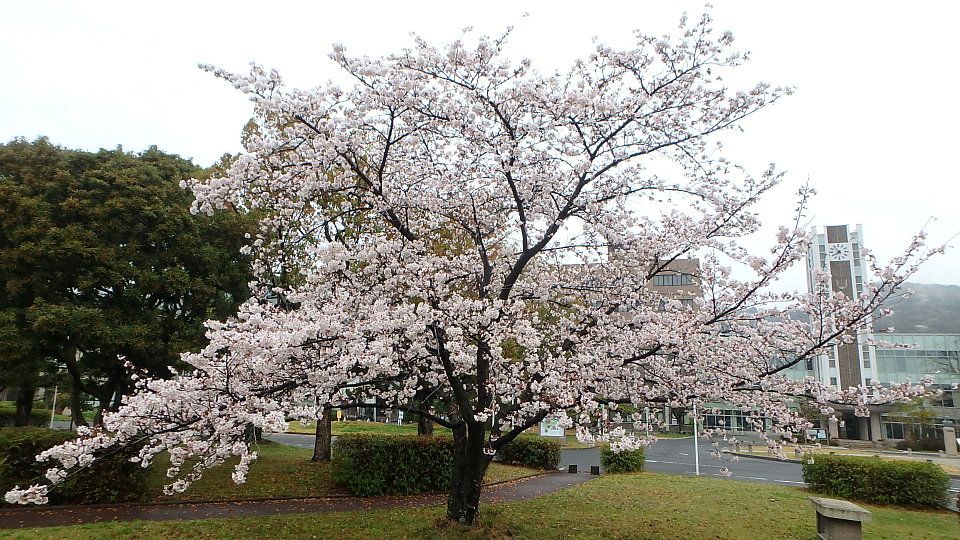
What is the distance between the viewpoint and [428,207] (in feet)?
25.7

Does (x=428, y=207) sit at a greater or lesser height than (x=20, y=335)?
greater

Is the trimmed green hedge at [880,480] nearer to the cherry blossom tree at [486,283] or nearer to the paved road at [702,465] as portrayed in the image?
the paved road at [702,465]

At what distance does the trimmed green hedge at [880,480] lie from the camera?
1193cm

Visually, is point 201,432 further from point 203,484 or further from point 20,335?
point 20,335

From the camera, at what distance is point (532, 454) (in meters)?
17.8

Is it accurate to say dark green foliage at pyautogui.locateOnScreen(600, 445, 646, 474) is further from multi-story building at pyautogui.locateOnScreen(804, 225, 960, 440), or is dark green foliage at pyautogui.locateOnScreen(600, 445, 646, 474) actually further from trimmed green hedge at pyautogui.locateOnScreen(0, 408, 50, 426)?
multi-story building at pyautogui.locateOnScreen(804, 225, 960, 440)

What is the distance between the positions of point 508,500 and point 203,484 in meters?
6.50

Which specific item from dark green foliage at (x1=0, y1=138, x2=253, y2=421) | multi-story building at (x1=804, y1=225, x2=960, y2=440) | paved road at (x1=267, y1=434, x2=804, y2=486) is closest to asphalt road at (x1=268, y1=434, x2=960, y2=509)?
paved road at (x1=267, y1=434, x2=804, y2=486)

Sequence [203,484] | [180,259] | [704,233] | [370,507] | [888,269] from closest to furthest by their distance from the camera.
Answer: [888,269] → [704,233] → [370,507] → [203,484] → [180,259]

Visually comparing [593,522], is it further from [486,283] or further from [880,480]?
[880,480]

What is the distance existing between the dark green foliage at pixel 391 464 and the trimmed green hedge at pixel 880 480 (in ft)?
30.5

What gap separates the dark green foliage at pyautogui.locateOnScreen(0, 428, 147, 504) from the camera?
9484 mm

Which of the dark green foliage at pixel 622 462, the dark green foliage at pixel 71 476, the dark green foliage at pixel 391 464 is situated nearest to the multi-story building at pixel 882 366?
the dark green foliage at pixel 622 462

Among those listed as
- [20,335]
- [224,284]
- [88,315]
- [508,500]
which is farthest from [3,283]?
[508,500]
